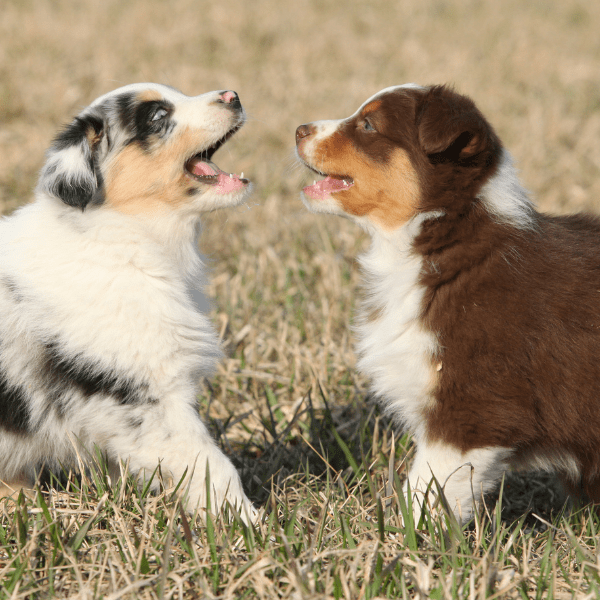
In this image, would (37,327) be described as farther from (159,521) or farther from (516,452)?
(516,452)

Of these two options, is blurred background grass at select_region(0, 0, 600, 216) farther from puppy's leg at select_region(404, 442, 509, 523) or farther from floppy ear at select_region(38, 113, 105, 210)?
puppy's leg at select_region(404, 442, 509, 523)

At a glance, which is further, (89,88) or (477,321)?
(89,88)

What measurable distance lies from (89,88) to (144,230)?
6.52 meters

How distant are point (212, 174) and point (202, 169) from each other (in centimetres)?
6

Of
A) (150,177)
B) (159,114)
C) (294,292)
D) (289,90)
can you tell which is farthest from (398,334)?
(289,90)

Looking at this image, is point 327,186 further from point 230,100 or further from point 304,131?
point 230,100

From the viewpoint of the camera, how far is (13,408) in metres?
3.00

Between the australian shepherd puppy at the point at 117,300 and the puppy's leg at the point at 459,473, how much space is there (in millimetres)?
726

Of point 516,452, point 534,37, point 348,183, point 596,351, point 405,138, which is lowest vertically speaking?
point 516,452

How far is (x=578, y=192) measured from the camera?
702 centimetres

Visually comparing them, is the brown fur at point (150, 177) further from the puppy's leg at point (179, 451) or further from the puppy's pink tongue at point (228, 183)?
the puppy's leg at point (179, 451)

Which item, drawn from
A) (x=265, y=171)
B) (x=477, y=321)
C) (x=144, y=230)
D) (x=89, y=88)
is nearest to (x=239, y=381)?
(x=144, y=230)

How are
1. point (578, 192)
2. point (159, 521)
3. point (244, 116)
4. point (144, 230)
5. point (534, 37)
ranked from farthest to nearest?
point (534, 37), point (578, 192), point (244, 116), point (144, 230), point (159, 521)

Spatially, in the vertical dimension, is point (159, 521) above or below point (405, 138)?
below
